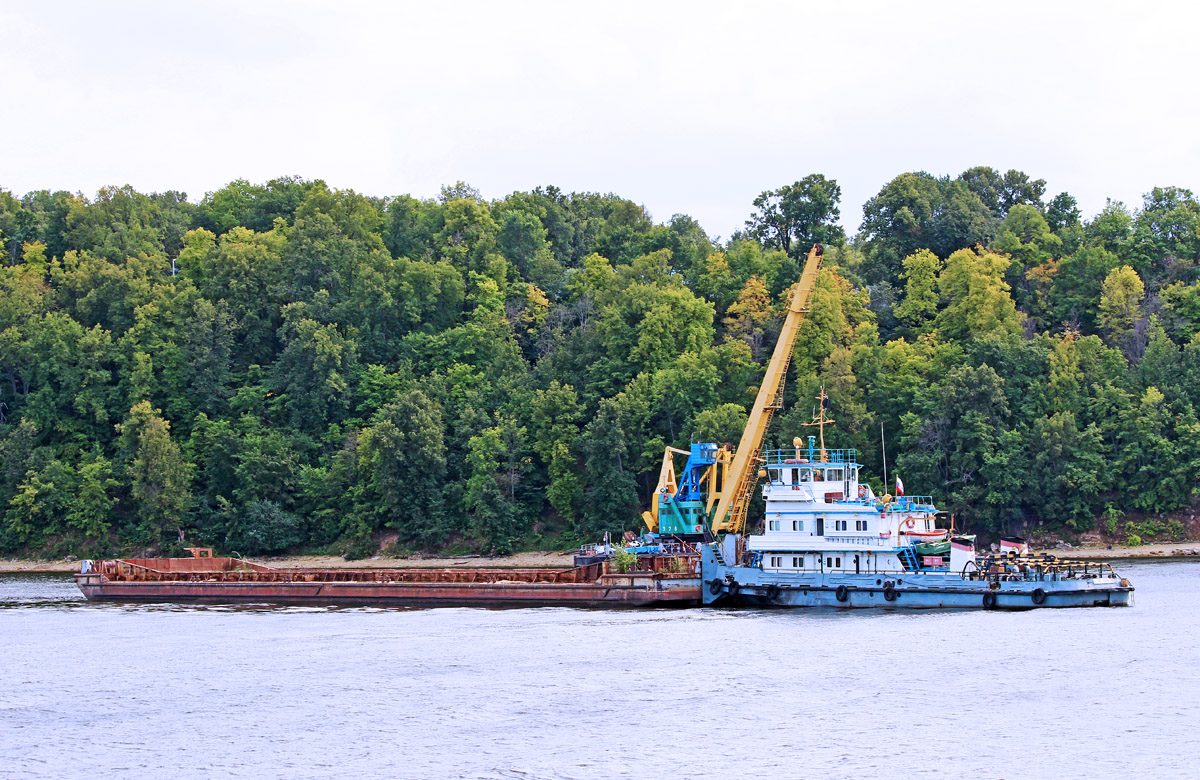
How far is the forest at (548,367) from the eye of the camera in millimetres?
86125

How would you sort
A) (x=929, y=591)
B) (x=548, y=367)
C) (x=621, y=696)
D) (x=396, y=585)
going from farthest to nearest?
(x=548, y=367) → (x=396, y=585) → (x=929, y=591) → (x=621, y=696)

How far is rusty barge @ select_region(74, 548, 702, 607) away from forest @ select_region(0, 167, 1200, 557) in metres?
24.1

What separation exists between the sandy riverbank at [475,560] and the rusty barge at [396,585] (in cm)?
1580

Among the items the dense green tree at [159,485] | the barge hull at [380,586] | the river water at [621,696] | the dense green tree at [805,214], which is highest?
the dense green tree at [805,214]

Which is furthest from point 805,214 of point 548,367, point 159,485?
point 159,485

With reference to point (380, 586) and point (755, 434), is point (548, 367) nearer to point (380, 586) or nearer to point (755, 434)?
point (755, 434)

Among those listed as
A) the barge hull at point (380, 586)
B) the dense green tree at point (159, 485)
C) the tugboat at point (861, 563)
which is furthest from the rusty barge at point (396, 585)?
the dense green tree at point (159, 485)

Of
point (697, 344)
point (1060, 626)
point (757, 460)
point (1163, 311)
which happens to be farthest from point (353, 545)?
point (1163, 311)

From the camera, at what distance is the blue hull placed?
52.4 metres

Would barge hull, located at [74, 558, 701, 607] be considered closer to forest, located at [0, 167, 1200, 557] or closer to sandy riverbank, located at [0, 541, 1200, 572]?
sandy riverbank, located at [0, 541, 1200, 572]

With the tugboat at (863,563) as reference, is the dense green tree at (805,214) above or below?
above

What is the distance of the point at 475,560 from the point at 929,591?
42413 millimetres

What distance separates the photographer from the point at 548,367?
101 metres

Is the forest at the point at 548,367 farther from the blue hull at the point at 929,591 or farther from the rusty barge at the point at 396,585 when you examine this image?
the blue hull at the point at 929,591
